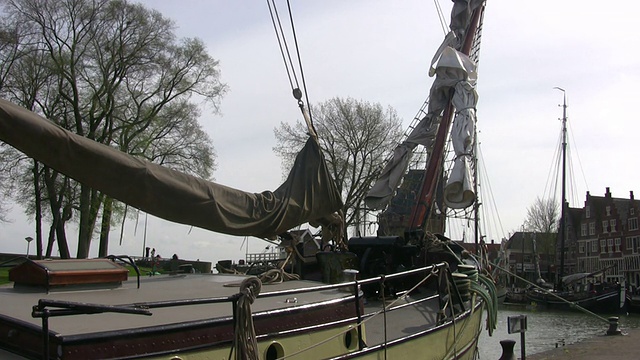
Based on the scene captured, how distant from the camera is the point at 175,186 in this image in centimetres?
529

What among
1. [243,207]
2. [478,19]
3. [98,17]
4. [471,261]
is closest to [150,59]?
[98,17]

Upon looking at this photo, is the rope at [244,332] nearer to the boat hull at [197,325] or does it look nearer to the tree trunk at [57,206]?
the boat hull at [197,325]

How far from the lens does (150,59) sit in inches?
1062

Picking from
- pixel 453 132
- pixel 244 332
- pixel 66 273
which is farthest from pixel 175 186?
pixel 453 132

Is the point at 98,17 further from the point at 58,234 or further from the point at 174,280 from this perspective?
the point at 174,280

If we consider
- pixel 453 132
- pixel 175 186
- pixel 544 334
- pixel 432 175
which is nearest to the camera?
pixel 175 186

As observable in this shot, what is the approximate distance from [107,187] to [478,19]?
15.6m

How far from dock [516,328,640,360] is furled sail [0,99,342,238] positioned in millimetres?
8714

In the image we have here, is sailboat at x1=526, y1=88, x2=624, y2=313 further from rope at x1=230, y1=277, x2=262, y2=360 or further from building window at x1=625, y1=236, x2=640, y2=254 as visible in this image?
rope at x1=230, y1=277, x2=262, y2=360

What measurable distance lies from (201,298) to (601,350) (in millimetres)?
11804

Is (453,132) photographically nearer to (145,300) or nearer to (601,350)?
(601,350)

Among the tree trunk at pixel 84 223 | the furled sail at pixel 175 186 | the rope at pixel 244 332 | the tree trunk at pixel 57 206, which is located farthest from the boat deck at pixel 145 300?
the tree trunk at pixel 84 223

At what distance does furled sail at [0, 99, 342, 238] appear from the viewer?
4535 millimetres

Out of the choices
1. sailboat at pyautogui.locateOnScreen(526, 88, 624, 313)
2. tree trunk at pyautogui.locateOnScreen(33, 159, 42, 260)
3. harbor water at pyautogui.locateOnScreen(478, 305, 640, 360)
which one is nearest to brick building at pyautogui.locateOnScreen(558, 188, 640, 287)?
sailboat at pyautogui.locateOnScreen(526, 88, 624, 313)
